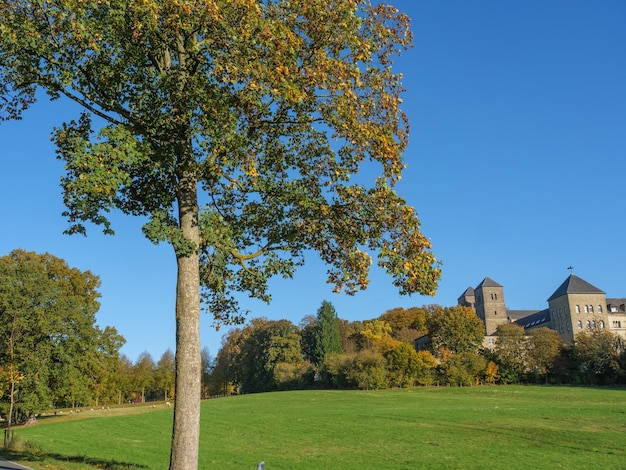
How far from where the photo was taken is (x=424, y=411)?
4275cm

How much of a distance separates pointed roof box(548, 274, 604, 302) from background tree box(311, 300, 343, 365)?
54.8m

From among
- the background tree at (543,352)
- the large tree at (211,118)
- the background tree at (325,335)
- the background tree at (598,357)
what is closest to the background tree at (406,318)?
the background tree at (325,335)

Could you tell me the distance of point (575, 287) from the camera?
384 ft

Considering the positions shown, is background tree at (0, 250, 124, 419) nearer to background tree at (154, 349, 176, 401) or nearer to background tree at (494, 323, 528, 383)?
background tree at (154, 349, 176, 401)

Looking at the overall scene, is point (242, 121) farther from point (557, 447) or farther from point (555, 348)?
point (555, 348)

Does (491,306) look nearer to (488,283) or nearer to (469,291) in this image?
(488,283)

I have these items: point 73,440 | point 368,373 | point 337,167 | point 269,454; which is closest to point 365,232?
point 337,167

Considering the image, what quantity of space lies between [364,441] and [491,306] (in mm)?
118787

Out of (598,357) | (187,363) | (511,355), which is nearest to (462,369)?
(511,355)

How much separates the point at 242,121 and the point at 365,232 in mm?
3547

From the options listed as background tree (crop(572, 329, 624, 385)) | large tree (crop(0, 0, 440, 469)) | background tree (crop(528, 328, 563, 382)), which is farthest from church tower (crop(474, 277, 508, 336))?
large tree (crop(0, 0, 440, 469))

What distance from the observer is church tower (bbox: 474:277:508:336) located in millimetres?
136625

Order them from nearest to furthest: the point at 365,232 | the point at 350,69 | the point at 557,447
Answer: the point at 350,69
the point at 365,232
the point at 557,447

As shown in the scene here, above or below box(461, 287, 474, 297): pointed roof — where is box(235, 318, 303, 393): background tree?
below
